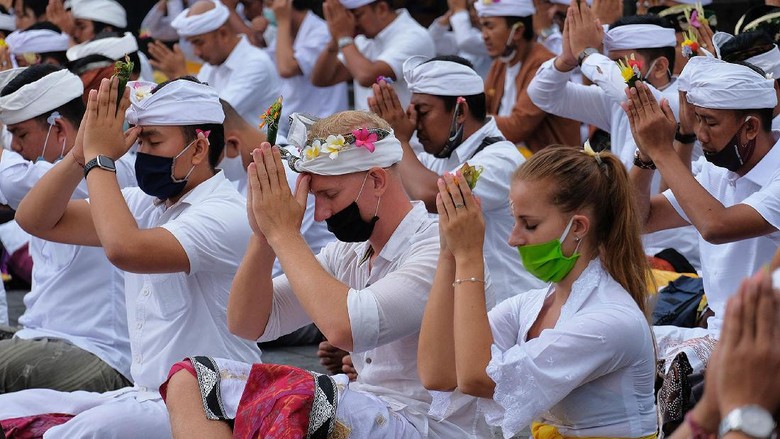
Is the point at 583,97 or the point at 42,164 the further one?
the point at 583,97

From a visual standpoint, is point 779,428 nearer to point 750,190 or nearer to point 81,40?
point 750,190

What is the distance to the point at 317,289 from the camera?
394cm

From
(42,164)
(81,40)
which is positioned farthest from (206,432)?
(81,40)

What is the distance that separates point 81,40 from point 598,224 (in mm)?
7500

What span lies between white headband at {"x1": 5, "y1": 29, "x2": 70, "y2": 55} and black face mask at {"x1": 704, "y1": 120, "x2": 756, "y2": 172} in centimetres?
613

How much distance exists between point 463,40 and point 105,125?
5.46 metres

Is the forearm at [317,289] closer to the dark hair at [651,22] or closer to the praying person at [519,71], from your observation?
the dark hair at [651,22]

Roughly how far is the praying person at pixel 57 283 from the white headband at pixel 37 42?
11.4 ft

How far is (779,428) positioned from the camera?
240cm

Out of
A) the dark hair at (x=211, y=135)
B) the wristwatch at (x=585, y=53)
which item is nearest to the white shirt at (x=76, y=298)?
the dark hair at (x=211, y=135)

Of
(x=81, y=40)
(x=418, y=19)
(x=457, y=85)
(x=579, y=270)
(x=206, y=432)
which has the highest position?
(x=579, y=270)

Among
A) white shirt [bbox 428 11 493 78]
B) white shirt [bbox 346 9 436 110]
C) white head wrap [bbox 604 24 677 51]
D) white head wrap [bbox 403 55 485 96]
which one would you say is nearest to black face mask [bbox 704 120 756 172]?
white head wrap [bbox 403 55 485 96]

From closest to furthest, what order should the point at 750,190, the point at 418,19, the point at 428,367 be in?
1. the point at 428,367
2. the point at 750,190
3. the point at 418,19

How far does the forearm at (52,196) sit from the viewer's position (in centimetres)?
522
